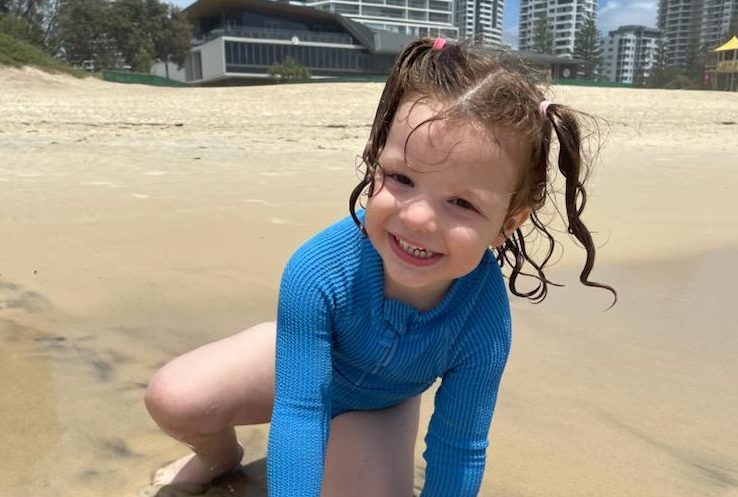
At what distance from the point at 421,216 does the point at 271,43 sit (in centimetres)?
5752

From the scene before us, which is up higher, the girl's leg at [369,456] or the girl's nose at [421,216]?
the girl's nose at [421,216]

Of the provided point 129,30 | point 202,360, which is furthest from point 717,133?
point 129,30

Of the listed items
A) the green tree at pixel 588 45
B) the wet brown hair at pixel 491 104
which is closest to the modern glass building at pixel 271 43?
the green tree at pixel 588 45

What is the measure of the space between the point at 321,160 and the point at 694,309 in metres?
4.28

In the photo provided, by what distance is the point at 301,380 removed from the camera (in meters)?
1.25

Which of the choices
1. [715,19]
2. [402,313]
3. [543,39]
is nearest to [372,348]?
[402,313]

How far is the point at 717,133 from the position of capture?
10594 millimetres

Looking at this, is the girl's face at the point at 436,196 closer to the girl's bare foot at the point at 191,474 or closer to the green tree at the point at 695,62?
the girl's bare foot at the point at 191,474

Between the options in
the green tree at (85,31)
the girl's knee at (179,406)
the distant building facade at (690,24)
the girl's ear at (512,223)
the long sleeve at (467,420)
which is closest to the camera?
the girl's ear at (512,223)

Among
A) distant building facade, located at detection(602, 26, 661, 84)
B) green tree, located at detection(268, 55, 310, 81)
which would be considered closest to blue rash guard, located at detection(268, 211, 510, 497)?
green tree, located at detection(268, 55, 310, 81)

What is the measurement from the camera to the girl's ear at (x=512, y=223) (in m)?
1.20

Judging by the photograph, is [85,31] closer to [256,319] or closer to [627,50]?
[256,319]

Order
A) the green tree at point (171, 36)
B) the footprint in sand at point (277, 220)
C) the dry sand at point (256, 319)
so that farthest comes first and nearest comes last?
the green tree at point (171, 36) → the footprint in sand at point (277, 220) → the dry sand at point (256, 319)

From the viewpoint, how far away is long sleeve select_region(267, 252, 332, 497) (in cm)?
122
